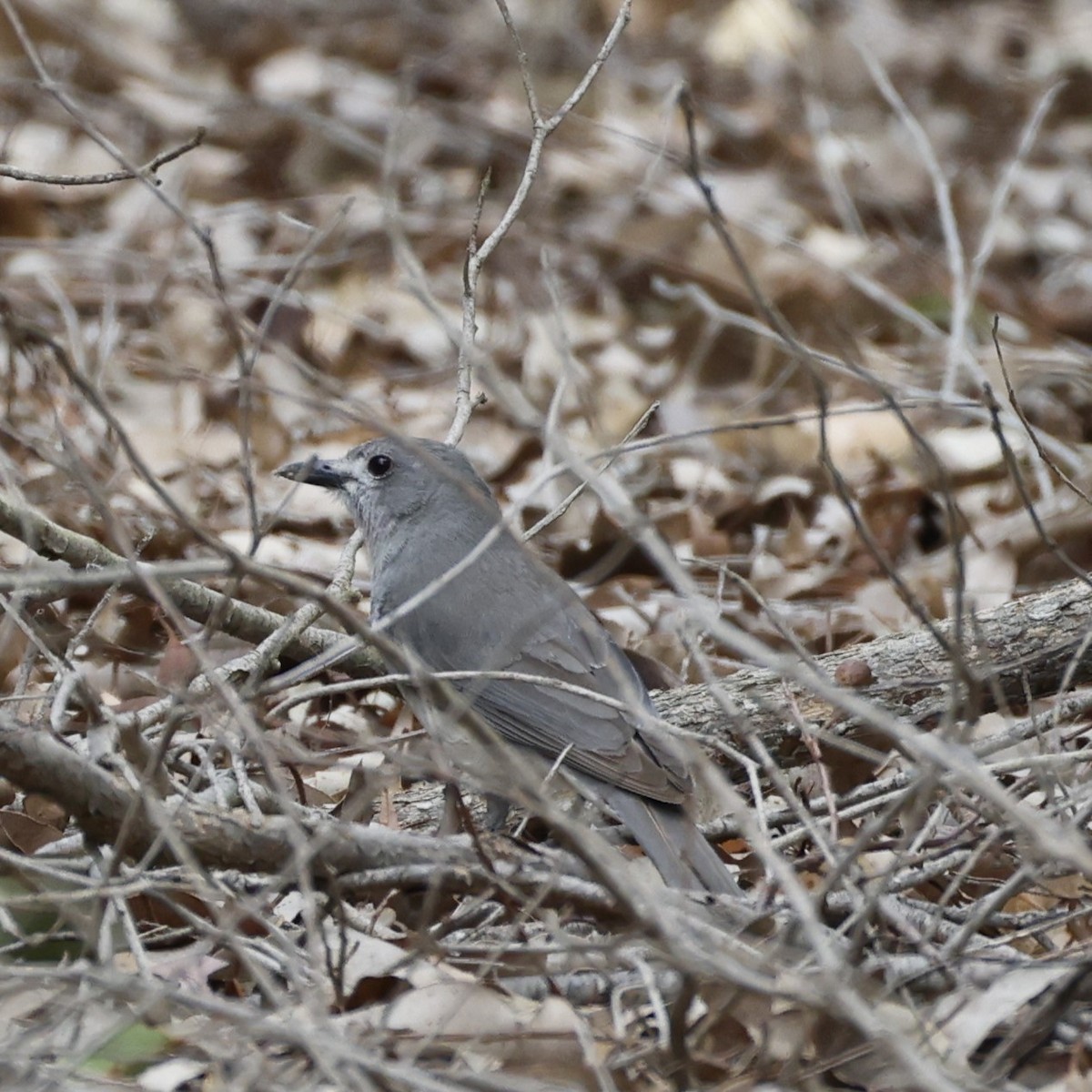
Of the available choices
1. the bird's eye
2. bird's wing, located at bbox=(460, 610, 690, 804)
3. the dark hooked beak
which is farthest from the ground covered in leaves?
the bird's eye

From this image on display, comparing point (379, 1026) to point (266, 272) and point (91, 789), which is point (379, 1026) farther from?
point (266, 272)

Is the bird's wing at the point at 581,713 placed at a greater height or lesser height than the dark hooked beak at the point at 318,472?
lesser

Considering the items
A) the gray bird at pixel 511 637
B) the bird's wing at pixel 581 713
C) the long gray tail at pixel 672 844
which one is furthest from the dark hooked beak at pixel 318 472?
the long gray tail at pixel 672 844

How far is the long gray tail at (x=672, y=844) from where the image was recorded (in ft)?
12.9

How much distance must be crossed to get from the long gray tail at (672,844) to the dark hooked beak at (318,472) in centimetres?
168

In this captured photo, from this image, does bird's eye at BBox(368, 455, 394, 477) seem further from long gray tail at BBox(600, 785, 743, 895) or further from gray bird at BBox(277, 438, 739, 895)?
long gray tail at BBox(600, 785, 743, 895)

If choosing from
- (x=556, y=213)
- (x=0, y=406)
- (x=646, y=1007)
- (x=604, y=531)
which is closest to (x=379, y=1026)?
(x=646, y=1007)

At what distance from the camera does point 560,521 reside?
646 centimetres

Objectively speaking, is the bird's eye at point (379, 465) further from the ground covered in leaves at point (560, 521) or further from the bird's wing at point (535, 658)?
the ground covered in leaves at point (560, 521)

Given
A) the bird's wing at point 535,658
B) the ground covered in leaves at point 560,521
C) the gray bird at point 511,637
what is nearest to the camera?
the ground covered in leaves at point 560,521

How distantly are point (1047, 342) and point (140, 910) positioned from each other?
5897 mm

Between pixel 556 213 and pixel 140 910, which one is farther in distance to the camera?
pixel 556 213

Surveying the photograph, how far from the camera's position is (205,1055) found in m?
3.05

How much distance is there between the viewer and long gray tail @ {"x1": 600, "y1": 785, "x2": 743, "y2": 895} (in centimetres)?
392
